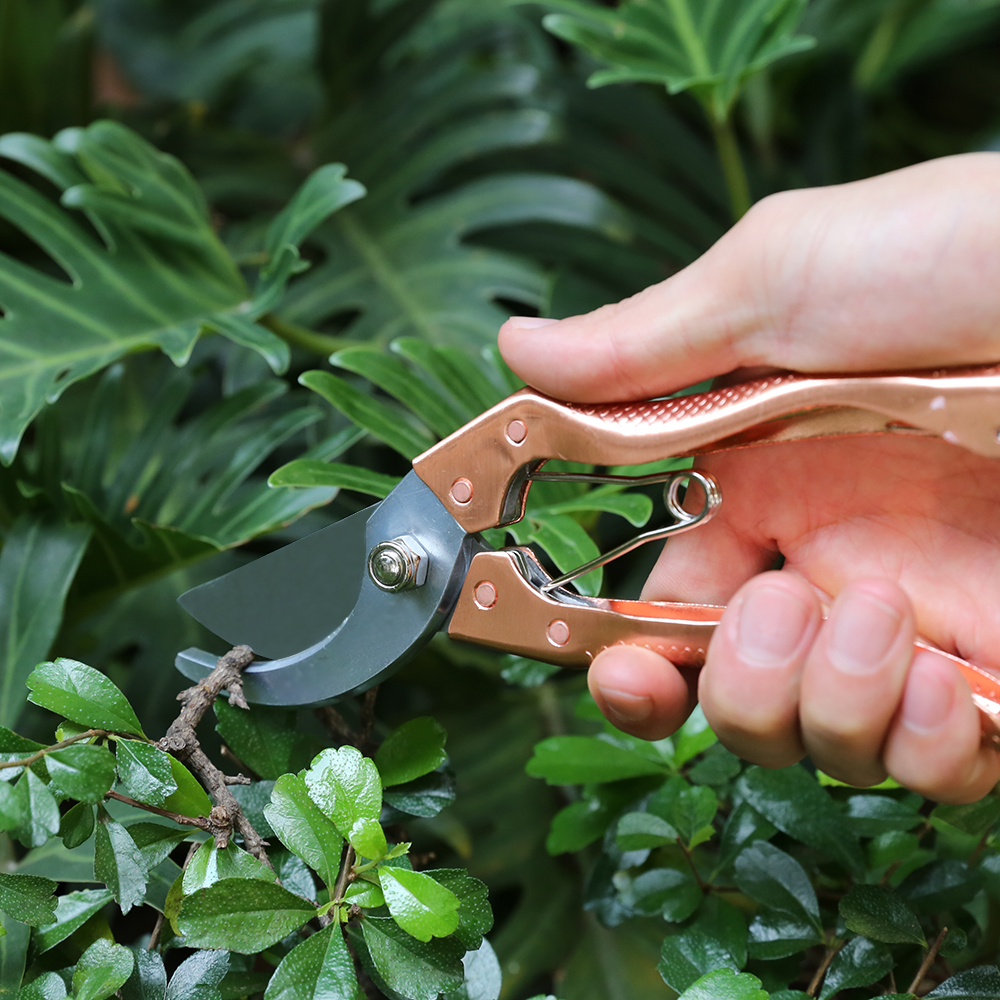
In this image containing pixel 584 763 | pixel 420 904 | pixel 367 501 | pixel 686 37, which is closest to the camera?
pixel 420 904

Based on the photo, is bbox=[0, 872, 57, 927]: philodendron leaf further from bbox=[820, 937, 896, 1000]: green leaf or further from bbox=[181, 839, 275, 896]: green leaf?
bbox=[820, 937, 896, 1000]: green leaf

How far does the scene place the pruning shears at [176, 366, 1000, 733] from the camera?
507mm

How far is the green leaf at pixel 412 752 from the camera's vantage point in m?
0.55

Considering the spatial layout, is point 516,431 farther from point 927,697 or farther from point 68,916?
point 68,916

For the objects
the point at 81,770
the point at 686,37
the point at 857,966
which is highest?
the point at 686,37

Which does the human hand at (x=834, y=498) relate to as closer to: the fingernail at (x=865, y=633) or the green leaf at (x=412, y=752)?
the fingernail at (x=865, y=633)

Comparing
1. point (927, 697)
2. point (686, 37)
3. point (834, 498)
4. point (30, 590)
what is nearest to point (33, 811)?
point (30, 590)

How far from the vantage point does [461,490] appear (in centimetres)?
57

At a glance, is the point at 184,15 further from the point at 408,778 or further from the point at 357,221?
the point at 408,778

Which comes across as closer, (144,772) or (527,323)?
(144,772)

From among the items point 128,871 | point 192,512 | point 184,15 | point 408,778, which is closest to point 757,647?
point 408,778

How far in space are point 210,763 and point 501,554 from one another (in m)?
0.21

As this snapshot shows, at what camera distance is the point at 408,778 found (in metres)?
0.55

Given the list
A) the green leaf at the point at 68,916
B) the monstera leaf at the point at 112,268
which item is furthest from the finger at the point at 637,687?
the monstera leaf at the point at 112,268
